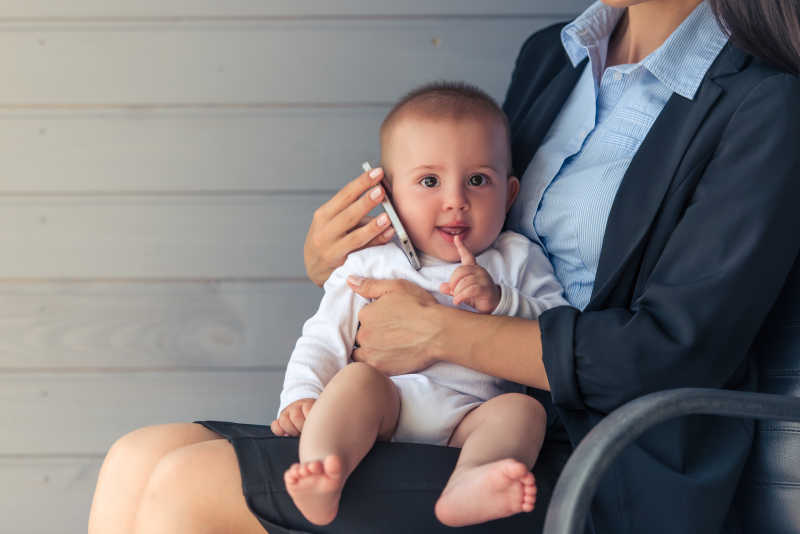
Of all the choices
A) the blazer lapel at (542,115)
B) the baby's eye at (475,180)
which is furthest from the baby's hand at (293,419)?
the blazer lapel at (542,115)

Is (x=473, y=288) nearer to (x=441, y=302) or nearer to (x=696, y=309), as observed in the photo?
(x=441, y=302)

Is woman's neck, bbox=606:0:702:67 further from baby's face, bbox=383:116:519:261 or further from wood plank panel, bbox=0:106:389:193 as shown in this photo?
wood plank panel, bbox=0:106:389:193

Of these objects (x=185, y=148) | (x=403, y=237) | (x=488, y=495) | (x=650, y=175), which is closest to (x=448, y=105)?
(x=403, y=237)

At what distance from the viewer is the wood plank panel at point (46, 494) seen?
197 centimetres

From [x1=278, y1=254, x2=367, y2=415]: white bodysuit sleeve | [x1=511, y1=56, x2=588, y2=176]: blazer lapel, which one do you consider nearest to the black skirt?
[x1=278, y1=254, x2=367, y2=415]: white bodysuit sleeve

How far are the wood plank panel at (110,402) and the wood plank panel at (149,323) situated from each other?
0.04 m

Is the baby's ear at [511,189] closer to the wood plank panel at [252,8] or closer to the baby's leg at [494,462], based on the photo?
the baby's leg at [494,462]

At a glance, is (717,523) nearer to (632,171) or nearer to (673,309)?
(673,309)

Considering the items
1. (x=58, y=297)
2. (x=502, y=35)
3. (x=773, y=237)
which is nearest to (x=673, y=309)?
(x=773, y=237)

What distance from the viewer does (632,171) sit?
4.02 feet

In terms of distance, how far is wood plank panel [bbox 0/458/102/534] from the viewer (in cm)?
197

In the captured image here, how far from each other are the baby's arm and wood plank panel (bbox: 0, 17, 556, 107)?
69 centimetres

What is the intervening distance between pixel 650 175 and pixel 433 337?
0.43 metres

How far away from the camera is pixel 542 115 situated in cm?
154
